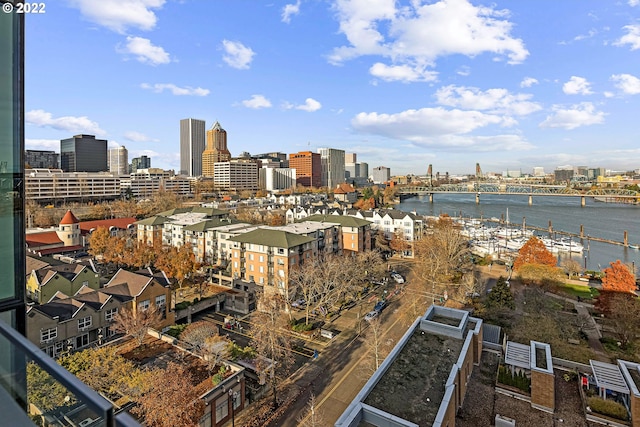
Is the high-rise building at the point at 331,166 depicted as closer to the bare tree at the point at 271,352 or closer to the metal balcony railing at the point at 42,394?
the bare tree at the point at 271,352

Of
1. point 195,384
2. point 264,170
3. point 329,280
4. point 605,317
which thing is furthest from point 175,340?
point 264,170

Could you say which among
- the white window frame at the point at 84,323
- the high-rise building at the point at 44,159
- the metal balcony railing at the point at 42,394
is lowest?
the white window frame at the point at 84,323

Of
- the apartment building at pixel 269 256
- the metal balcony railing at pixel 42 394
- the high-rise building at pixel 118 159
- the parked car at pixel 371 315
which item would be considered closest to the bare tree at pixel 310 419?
the parked car at pixel 371 315

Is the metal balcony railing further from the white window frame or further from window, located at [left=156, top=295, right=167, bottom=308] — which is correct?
window, located at [left=156, top=295, right=167, bottom=308]

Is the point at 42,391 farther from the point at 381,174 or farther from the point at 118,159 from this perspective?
the point at 381,174

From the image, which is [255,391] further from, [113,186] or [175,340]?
[113,186]

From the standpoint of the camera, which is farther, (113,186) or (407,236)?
(113,186)
